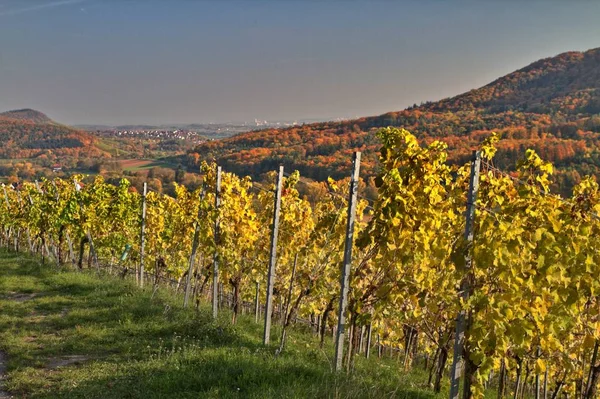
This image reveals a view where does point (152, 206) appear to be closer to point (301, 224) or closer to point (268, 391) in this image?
point (301, 224)

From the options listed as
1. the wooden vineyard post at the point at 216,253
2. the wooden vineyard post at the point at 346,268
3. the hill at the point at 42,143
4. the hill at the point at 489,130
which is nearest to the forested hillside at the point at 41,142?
the hill at the point at 42,143

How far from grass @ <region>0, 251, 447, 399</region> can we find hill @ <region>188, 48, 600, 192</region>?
79.8ft

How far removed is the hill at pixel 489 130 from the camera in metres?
67.9

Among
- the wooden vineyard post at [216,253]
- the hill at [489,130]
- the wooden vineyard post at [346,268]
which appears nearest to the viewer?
the wooden vineyard post at [346,268]

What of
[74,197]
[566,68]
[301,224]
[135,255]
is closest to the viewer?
[301,224]

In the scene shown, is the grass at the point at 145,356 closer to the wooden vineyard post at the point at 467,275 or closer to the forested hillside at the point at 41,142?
the wooden vineyard post at the point at 467,275

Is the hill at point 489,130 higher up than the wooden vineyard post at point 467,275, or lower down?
higher up

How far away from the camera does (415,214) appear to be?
5668mm

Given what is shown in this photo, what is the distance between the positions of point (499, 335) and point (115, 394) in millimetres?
4746

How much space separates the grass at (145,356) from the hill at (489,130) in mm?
24332

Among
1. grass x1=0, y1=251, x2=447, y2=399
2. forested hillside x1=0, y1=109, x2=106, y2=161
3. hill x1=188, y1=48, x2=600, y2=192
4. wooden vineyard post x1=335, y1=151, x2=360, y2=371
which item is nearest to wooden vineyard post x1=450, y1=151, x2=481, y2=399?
grass x1=0, y1=251, x2=447, y2=399

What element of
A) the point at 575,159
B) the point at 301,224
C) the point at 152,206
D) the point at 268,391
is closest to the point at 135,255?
the point at 152,206

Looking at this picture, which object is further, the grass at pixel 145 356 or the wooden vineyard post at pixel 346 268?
the wooden vineyard post at pixel 346 268

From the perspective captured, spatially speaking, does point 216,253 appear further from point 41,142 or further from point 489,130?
point 41,142
